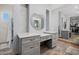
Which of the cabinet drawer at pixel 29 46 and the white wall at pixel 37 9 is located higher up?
the white wall at pixel 37 9

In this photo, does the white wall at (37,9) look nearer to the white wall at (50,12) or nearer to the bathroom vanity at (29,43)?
Result: the white wall at (50,12)

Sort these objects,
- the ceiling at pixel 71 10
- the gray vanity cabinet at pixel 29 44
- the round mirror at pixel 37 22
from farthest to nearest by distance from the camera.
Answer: the round mirror at pixel 37 22
the ceiling at pixel 71 10
the gray vanity cabinet at pixel 29 44

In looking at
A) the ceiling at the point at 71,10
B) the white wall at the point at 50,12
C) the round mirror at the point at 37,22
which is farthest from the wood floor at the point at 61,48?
the ceiling at the point at 71,10

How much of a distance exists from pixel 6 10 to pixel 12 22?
0.24 m

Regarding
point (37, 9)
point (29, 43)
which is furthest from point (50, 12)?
A: point (29, 43)

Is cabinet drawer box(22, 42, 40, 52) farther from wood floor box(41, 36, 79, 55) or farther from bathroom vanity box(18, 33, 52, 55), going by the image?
wood floor box(41, 36, 79, 55)

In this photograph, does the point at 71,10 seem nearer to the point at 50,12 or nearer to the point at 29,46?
the point at 50,12

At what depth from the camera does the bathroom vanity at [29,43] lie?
1.67 m

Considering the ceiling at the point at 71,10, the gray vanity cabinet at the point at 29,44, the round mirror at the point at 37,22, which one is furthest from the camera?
the round mirror at the point at 37,22

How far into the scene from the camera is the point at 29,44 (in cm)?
174

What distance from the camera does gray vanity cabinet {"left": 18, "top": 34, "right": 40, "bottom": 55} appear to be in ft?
5.48

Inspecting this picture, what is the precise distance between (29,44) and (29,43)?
2 cm

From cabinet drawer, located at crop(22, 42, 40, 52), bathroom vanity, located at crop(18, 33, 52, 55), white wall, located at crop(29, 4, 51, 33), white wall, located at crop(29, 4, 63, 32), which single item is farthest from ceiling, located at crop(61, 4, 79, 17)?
cabinet drawer, located at crop(22, 42, 40, 52)
